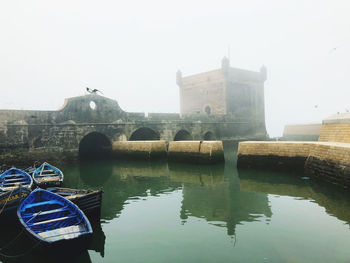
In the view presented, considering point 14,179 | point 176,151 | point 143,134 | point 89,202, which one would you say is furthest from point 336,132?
point 143,134

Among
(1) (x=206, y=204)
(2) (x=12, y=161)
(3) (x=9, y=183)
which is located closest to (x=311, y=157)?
(1) (x=206, y=204)

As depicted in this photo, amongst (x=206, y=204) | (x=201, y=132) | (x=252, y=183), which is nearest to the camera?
(x=206, y=204)

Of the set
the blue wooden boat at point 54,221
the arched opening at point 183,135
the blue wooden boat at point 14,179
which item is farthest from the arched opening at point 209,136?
the blue wooden boat at point 54,221

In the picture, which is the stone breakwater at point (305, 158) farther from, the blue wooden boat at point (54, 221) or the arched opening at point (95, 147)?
the arched opening at point (95, 147)

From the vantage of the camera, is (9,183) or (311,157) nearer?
(9,183)

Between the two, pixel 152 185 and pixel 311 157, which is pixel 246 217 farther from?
pixel 311 157

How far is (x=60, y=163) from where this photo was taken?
19203 mm

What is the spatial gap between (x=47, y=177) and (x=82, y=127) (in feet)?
31.4

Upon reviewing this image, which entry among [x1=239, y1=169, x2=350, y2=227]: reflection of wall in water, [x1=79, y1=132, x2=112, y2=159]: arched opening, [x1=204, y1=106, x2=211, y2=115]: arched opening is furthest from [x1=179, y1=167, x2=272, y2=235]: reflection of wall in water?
[x1=204, y1=106, x2=211, y2=115]: arched opening

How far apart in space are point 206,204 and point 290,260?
4.07 m

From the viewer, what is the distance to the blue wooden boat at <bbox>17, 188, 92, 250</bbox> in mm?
4961

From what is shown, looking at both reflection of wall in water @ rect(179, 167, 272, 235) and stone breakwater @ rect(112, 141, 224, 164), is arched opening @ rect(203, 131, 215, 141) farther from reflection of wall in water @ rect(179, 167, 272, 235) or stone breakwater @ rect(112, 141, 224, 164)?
reflection of wall in water @ rect(179, 167, 272, 235)

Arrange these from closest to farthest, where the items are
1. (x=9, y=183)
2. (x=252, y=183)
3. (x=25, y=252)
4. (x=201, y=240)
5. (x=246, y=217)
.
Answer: (x=25, y=252) → (x=201, y=240) → (x=246, y=217) → (x=9, y=183) → (x=252, y=183)

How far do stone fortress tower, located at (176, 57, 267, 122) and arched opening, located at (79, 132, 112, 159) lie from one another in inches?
505
